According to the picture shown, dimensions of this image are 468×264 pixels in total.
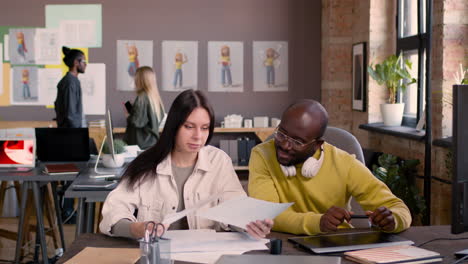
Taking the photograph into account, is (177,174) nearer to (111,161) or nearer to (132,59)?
(111,161)

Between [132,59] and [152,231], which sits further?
[132,59]

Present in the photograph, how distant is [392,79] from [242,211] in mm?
3559

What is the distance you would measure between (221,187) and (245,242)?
0.49 meters

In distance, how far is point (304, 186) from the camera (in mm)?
2520

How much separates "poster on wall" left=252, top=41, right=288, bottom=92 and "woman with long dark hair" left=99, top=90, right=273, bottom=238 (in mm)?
4999

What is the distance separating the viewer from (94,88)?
24.4ft

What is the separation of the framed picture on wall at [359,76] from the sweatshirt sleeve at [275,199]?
3762 millimetres

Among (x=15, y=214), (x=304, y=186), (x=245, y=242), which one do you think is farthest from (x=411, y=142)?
(x=15, y=214)

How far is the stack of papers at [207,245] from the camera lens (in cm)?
201

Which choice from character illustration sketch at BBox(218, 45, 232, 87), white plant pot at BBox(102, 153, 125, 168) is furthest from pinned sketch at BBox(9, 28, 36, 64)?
white plant pot at BBox(102, 153, 125, 168)

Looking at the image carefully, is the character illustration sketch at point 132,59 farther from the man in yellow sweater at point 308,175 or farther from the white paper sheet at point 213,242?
the white paper sheet at point 213,242

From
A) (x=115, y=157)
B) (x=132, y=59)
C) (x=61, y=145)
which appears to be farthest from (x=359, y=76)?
(x=61, y=145)

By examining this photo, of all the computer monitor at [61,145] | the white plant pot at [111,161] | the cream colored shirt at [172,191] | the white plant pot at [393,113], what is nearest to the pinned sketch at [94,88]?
the computer monitor at [61,145]

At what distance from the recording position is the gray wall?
739cm
